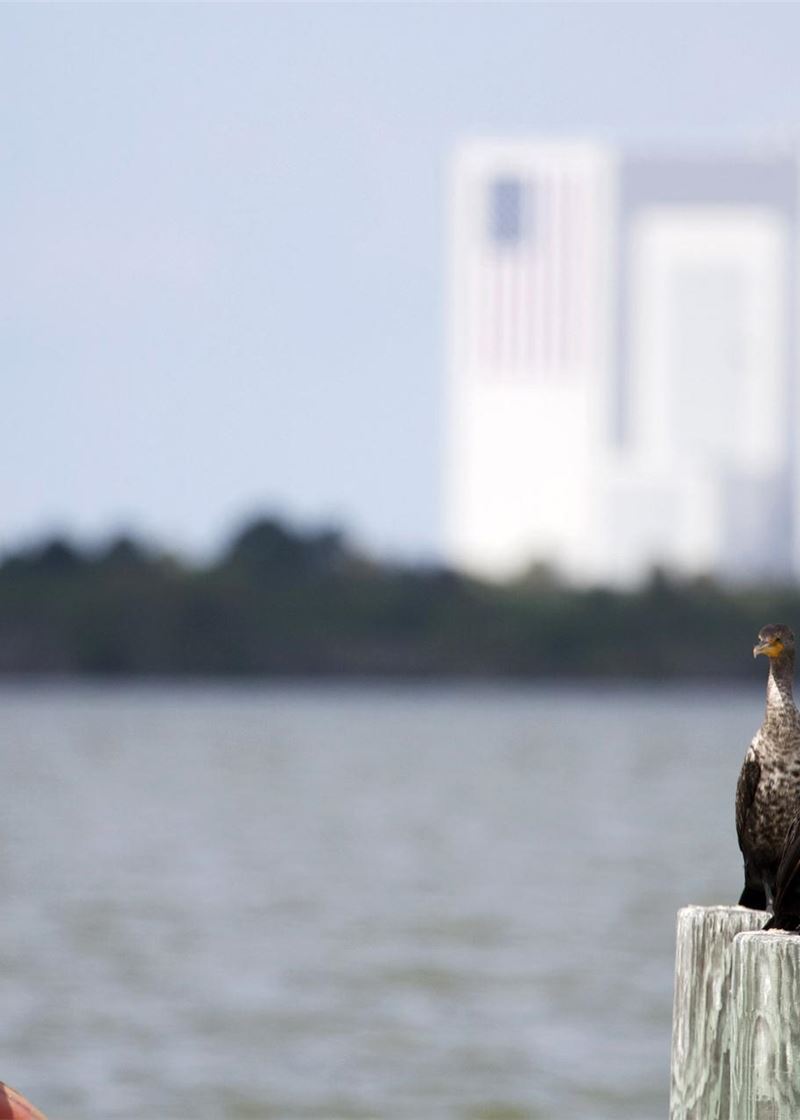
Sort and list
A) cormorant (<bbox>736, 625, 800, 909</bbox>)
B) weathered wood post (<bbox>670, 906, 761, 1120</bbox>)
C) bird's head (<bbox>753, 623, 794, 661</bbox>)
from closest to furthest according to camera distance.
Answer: weathered wood post (<bbox>670, 906, 761, 1120</bbox>)
cormorant (<bbox>736, 625, 800, 909</bbox>)
bird's head (<bbox>753, 623, 794, 661</bbox>)

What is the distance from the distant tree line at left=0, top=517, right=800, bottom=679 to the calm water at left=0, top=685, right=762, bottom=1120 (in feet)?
175

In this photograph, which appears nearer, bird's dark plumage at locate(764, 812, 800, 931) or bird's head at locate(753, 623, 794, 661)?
bird's dark plumage at locate(764, 812, 800, 931)

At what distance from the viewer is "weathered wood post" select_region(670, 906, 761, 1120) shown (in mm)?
4793

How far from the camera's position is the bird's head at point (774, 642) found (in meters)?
5.63

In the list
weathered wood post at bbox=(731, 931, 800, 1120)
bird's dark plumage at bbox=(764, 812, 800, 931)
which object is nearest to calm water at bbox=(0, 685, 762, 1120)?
bird's dark plumage at bbox=(764, 812, 800, 931)

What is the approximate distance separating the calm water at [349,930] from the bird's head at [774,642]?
28.4ft

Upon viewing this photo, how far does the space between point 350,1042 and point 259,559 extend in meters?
99.2

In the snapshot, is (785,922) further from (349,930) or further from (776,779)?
(349,930)

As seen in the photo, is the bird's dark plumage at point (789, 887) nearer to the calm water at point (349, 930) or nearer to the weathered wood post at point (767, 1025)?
the weathered wood post at point (767, 1025)

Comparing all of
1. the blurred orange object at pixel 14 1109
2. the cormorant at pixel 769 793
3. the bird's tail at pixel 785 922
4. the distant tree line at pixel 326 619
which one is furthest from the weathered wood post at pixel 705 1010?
the distant tree line at pixel 326 619

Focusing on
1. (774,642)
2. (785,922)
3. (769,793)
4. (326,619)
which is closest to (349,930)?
(774,642)

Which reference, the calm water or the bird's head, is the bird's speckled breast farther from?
the calm water

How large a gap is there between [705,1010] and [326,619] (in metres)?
109

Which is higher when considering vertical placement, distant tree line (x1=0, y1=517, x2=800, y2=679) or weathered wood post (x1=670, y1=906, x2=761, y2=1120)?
distant tree line (x1=0, y1=517, x2=800, y2=679)
